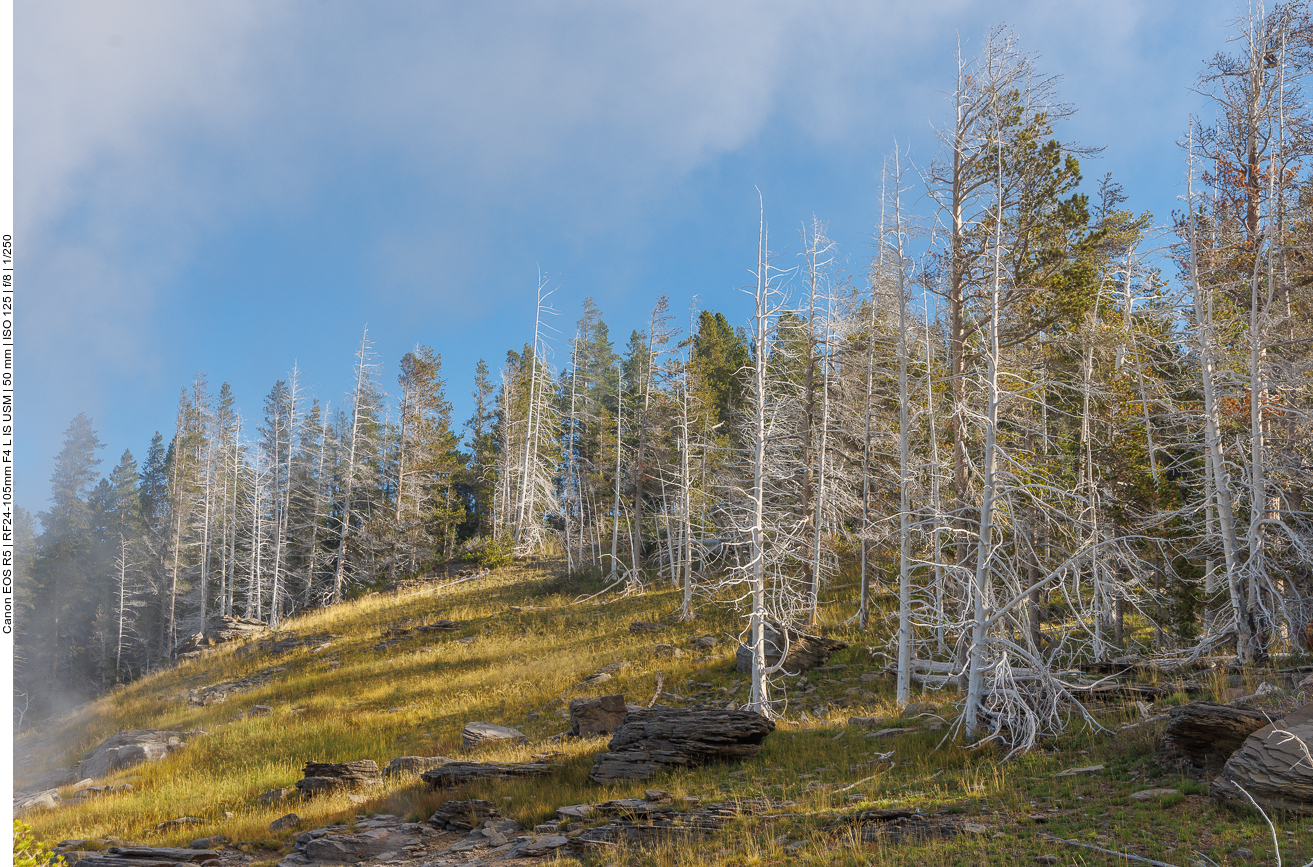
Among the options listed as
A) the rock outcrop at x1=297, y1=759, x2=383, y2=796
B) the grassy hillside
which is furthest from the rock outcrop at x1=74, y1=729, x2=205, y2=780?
the rock outcrop at x1=297, y1=759, x2=383, y2=796

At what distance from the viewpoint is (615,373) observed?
52.3 metres

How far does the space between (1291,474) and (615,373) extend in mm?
42772

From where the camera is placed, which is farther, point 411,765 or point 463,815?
point 411,765

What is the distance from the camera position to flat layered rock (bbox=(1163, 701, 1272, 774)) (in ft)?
25.1

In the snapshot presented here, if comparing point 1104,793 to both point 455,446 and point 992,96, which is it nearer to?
point 992,96

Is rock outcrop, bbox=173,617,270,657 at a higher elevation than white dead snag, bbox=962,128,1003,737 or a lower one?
lower

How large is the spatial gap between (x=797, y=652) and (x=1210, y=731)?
11826mm

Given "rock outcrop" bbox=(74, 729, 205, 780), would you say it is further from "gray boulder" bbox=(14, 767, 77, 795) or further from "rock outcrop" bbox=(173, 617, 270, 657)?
"rock outcrop" bbox=(173, 617, 270, 657)

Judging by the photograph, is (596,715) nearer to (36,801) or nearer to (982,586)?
(982,586)

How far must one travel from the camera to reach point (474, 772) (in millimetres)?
11781

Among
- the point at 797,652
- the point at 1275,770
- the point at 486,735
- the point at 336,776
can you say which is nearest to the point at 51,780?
the point at 336,776

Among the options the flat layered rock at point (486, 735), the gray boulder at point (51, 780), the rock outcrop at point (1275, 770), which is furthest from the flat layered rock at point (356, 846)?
the gray boulder at point (51, 780)

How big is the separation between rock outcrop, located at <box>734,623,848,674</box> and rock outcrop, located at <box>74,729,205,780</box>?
51.6 ft

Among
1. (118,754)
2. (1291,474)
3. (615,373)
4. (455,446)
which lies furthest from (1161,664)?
(455,446)
